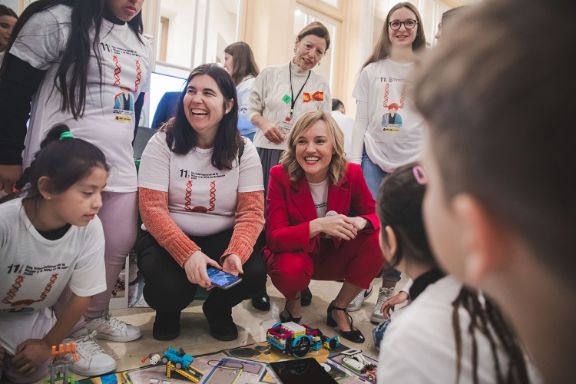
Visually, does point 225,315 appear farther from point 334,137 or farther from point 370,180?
point 370,180

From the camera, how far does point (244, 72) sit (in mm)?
2479

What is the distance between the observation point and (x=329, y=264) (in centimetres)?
170

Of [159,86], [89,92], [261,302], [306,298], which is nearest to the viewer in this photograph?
[89,92]

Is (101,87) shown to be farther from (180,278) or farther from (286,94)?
(286,94)

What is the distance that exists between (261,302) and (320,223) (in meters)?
0.48

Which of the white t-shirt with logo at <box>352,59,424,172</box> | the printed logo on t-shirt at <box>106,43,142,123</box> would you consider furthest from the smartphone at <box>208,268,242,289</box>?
the white t-shirt with logo at <box>352,59,424,172</box>

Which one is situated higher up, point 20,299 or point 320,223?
point 320,223

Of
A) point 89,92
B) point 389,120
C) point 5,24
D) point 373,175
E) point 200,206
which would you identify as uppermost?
point 5,24

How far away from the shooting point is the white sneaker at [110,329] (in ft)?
4.48

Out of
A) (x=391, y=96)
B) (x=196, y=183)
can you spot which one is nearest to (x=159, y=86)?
(x=196, y=183)

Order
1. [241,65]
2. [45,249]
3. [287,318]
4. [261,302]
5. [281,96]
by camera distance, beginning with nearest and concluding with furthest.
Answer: [45,249] < [287,318] < [261,302] < [281,96] < [241,65]

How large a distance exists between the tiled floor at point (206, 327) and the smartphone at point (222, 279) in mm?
224

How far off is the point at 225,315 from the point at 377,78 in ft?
4.03

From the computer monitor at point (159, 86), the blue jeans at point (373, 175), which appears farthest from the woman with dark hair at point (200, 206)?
the computer monitor at point (159, 86)
